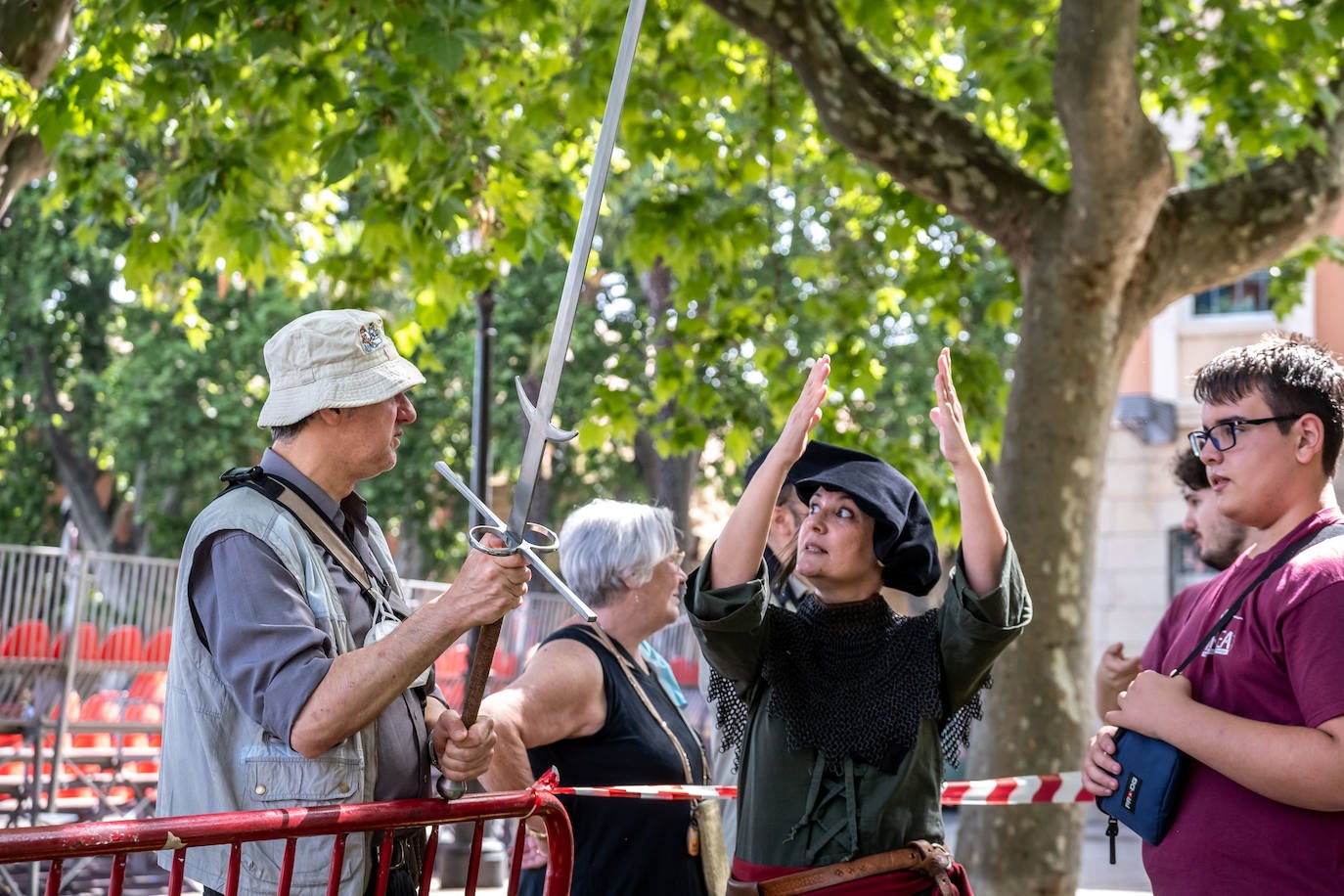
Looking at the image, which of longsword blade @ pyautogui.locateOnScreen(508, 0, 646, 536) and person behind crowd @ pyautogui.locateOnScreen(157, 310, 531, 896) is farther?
person behind crowd @ pyautogui.locateOnScreen(157, 310, 531, 896)

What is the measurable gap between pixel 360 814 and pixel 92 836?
52cm

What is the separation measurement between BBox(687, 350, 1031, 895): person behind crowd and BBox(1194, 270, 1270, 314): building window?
18553mm

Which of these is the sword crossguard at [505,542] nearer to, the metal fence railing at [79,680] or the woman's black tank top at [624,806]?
the woman's black tank top at [624,806]

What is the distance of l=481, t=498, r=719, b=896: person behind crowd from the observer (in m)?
3.96

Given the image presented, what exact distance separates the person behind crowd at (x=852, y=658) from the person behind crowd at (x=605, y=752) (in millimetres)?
506

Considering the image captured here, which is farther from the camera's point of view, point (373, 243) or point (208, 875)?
point (373, 243)

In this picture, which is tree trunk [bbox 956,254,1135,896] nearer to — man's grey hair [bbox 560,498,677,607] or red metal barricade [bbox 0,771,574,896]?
man's grey hair [bbox 560,498,677,607]

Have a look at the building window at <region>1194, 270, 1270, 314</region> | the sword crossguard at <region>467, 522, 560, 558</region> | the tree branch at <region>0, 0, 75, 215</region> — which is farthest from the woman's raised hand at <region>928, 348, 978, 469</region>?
the building window at <region>1194, 270, 1270, 314</region>

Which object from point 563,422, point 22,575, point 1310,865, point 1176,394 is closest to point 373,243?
point 22,575

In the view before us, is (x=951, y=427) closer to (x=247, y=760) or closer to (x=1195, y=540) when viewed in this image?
(x=247, y=760)

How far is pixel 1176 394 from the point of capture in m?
20.5

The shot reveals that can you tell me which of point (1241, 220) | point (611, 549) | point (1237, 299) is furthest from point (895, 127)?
point (1237, 299)

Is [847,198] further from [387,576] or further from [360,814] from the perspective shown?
[360,814]

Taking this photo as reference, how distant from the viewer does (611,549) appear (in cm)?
438
